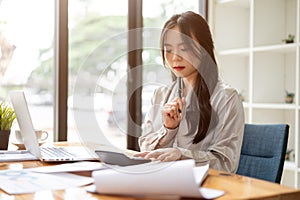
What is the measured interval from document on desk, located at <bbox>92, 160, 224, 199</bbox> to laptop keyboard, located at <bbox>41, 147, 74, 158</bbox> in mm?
575

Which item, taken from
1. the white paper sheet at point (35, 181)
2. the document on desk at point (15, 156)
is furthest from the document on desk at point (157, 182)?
the document on desk at point (15, 156)

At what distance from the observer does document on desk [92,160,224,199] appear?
2.89 feet

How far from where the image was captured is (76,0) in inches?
111

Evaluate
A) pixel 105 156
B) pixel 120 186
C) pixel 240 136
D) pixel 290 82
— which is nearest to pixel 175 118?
pixel 240 136

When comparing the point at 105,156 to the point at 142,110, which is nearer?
the point at 105,156

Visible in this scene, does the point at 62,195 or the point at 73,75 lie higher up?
the point at 73,75

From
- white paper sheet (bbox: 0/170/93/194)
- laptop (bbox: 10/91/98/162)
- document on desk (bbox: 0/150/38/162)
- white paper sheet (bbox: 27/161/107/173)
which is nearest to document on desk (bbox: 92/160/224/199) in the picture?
white paper sheet (bbox: 0/170/93/194)

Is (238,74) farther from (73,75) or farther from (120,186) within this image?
(120,186)

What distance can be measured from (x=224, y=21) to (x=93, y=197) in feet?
8.54

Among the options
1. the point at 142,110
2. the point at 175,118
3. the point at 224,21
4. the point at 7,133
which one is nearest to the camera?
the point at 175,118

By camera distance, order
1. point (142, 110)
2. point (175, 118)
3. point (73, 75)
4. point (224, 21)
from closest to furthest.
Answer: point (175, 118) < point (73, 75) < point (142, 110) < point (224, 21)

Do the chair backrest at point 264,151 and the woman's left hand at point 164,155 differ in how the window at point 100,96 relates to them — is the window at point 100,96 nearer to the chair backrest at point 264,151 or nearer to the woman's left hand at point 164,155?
the woman's left hand at point 164,155

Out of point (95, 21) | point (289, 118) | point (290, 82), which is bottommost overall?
point (289, 118)

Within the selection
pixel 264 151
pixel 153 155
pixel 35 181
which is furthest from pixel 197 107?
pixel 35 181
